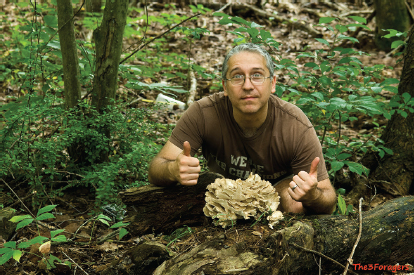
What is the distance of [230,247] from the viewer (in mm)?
2342

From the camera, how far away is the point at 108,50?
Answer: 14.6 ft

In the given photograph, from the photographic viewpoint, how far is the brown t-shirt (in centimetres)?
341

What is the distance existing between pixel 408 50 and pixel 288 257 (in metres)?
3.74

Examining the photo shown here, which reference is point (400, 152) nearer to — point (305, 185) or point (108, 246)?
point (305, 185)

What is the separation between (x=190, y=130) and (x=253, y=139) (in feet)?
2.23

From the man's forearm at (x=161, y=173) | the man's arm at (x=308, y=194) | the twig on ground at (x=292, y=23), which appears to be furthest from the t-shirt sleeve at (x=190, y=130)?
the twig on ground at (x=292, y=23)

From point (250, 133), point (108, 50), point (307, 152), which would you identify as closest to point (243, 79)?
point (250, 133)

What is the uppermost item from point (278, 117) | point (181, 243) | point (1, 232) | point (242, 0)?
point (242, 0)

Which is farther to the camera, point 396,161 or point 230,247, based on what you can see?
point 396,161

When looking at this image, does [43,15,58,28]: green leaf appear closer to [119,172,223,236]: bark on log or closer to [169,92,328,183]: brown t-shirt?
[169,92,328,183]: brown t-shirt

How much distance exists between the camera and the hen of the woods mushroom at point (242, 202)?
8.45 ft

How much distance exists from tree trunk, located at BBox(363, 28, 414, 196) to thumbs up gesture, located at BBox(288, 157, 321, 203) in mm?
2602

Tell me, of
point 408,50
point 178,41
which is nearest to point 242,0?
point 178,41

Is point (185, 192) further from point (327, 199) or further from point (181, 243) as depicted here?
point (327, 199)
